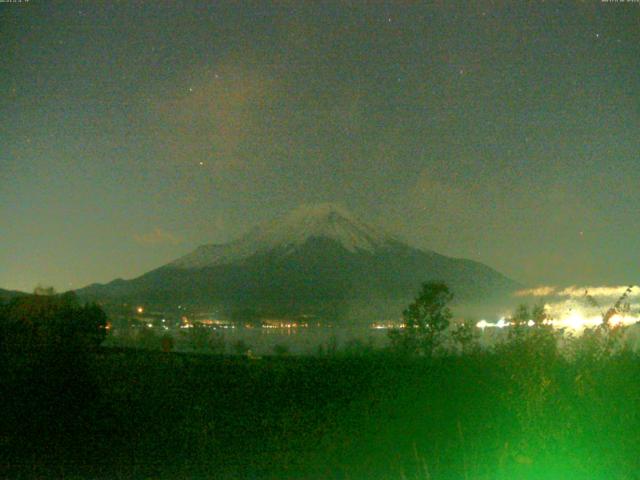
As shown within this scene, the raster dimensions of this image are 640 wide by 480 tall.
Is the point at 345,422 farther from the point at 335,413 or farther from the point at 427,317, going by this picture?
the point at 427,317

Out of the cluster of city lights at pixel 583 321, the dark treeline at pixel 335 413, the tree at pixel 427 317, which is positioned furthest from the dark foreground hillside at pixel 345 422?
the tree at pixel 427 317

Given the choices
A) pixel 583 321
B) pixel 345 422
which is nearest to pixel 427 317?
pixel 345 422

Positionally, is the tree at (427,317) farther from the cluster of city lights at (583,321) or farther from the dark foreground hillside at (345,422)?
the cluster of city lights at (583,321)

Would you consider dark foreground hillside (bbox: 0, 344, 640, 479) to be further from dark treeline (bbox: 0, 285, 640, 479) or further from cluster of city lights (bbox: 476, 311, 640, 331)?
cluster of city lights (bbox: 476, 311, 640, 331)

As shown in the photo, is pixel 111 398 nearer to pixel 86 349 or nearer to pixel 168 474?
pixel 86 349

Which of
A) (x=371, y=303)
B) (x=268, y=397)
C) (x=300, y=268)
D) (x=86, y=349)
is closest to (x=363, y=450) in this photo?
(x=268, y=397)

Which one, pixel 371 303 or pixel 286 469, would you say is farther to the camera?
pixel 371 303
